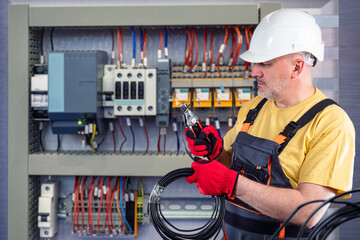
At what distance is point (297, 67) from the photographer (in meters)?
1.37

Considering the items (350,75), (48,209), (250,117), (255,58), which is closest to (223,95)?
(350,75)

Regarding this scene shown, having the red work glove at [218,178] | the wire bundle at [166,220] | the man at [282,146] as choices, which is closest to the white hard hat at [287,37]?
the man at [282,146]

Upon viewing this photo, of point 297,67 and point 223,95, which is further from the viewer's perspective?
point 223,95

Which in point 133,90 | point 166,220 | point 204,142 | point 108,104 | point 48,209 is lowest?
point 48,209

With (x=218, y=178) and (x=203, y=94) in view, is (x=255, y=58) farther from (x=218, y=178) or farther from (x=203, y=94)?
(x=203, y=94)

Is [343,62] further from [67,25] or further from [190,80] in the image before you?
[67,25]

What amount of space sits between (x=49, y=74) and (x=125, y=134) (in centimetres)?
77

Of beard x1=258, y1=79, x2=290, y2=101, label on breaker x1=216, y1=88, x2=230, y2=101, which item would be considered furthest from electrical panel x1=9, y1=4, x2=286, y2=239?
beard x1=258, y1=79, x2=290, y2=101

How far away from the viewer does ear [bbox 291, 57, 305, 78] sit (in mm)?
1351

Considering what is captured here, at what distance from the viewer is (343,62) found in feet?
9.20

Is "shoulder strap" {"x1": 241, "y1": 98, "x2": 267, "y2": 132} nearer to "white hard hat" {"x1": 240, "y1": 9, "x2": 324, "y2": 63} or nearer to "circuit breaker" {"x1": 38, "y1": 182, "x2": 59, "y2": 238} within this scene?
"white hard hat" {"x1": 240, "y1": 9, "x2": 324, "y2": 63}

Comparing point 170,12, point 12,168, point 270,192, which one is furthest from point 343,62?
point 12,168

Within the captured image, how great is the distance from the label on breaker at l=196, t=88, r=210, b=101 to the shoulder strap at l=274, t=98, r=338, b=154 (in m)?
1.39

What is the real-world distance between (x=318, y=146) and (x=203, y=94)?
1.51 m
